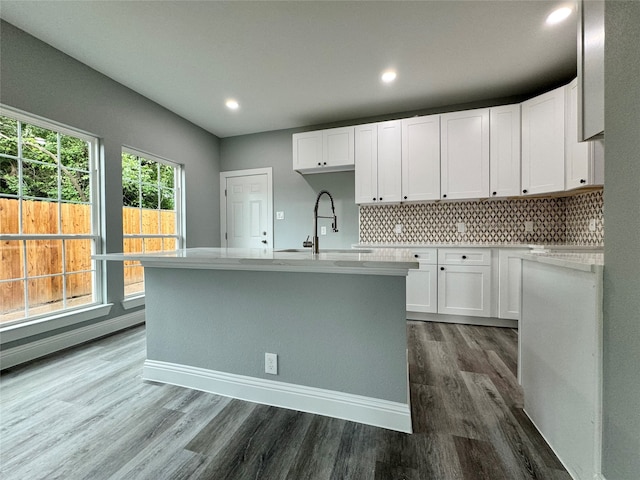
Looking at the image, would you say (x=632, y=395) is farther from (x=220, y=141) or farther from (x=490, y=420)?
(x=220, y=141)

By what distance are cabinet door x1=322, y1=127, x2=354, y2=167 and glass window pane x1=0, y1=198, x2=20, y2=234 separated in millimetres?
2993

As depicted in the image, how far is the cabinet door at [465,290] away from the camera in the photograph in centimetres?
303

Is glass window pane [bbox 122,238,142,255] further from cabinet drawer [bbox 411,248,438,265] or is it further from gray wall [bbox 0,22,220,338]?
cabinet drawer [bbox 411,248,438,265]

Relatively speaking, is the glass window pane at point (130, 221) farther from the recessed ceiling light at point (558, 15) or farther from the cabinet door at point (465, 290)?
the recessed ceiling light at point (558, 15)

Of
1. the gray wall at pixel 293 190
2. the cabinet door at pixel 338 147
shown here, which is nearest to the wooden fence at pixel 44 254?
the gray wall at pixel 293 190

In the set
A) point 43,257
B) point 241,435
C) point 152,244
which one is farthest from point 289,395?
point 152,244

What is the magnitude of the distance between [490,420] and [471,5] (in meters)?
2.65

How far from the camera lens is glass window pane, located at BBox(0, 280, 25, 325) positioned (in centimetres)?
217

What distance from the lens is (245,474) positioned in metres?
1.17

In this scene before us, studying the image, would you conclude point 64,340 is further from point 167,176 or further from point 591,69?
point 591,69

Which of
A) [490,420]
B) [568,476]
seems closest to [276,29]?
[490,420]

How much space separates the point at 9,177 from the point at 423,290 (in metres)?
A: 3.95

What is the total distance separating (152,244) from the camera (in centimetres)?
353

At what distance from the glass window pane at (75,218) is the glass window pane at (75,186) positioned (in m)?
0.07
